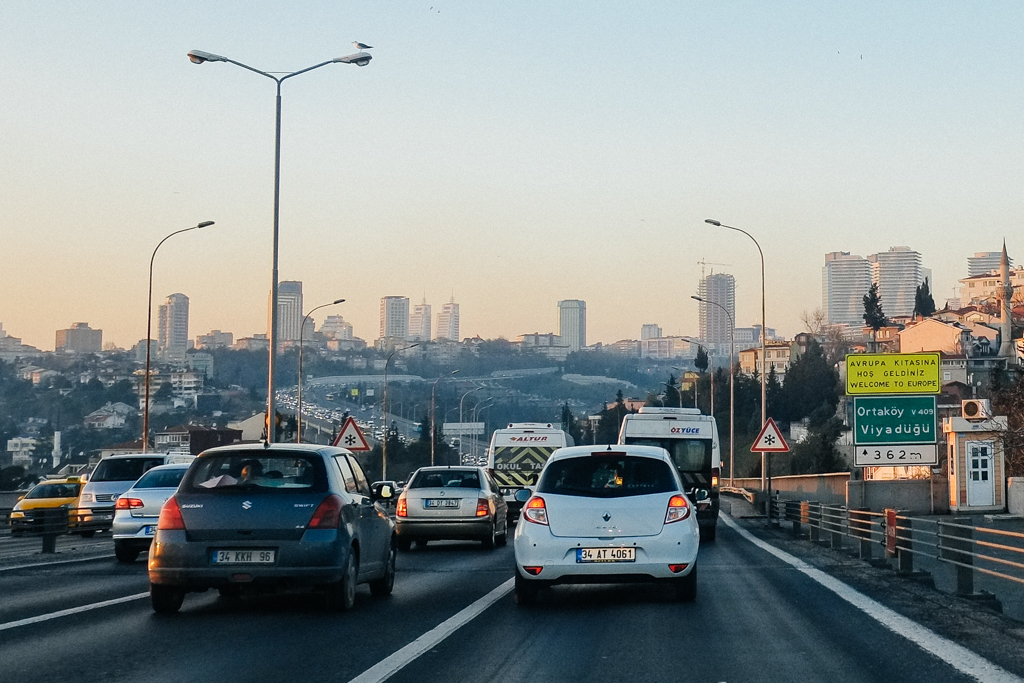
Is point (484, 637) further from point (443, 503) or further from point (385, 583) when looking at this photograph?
point (443, 503)

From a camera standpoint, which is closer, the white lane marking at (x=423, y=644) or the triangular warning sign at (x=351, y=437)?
the white lane marking at (x=423, y=644)

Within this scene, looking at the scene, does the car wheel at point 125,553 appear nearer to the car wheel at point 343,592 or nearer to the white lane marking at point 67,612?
the white lane marking at point 67,612

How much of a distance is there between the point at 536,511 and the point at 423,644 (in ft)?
10.2

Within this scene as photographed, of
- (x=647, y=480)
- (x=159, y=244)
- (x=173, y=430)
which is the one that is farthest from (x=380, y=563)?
(x=173, y=430)

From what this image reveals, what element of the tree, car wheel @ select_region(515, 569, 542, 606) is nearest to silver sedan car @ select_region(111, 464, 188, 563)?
car wheel @ select_region(515, 569, 542, 606)

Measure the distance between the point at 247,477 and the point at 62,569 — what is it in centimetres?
741

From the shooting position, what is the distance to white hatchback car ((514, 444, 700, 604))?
1191 cm

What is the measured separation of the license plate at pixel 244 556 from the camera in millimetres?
11102

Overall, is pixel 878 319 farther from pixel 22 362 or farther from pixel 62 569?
pixel 62 569

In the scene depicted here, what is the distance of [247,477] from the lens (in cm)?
1156

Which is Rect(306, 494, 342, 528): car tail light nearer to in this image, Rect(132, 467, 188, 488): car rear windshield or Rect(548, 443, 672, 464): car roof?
Rect(548, 443, 672, 464): car roof

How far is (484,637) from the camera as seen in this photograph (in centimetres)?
981

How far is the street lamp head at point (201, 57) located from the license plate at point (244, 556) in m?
22.3

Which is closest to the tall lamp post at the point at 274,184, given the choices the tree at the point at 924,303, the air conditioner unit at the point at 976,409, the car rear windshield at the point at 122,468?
the car rear windshield at the point at 122,468
